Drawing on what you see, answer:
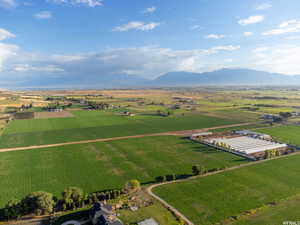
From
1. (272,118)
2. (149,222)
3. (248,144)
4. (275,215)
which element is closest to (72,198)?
(149,222)

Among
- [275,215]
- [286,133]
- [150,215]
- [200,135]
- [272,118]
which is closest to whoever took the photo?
[275,215]

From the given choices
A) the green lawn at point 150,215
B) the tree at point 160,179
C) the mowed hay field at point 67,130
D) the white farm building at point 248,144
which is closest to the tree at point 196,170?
the tree at point 160,179

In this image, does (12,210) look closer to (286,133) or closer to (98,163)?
(98,163)

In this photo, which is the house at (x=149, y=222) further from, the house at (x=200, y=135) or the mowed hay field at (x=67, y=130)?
the mowed hay field at (x=67, y=130)

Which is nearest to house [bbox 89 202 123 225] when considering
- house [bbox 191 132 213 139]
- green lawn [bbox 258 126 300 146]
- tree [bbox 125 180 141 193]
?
tree [bbox 125 180 141 193]

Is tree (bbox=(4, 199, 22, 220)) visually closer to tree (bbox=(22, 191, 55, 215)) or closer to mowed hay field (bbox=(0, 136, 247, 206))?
tree (bbox=(22, 191, 55, 215))
